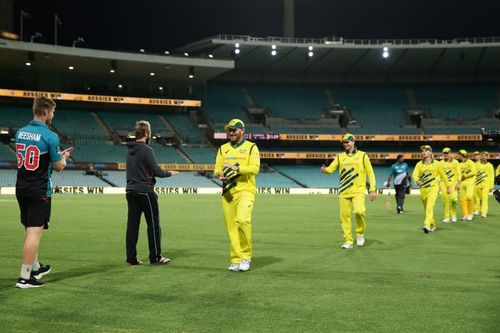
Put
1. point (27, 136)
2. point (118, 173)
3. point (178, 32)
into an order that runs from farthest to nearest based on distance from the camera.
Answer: point (178, 32) → point (118, 173) → point (27, 136)

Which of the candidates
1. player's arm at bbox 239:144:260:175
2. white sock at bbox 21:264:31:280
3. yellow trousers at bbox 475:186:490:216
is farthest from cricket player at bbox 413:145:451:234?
white sock at bbox 21:264:31:280

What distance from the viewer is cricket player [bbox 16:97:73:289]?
7.45 metres

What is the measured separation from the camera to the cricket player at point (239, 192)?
9055mm

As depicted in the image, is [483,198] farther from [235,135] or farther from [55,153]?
[55,153]

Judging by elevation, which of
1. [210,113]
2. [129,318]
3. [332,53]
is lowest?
[129,318]

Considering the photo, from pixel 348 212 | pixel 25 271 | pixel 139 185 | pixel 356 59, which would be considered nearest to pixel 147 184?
pixel 139 185

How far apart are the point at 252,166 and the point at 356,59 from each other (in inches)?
2187

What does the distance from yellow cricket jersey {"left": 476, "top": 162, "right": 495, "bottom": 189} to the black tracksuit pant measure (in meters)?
14.9

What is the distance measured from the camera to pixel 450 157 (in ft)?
64.6

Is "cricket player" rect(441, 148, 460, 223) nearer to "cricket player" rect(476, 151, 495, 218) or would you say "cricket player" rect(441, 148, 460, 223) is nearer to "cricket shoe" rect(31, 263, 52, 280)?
"cricket player" rect(476, 151, 495, 218)

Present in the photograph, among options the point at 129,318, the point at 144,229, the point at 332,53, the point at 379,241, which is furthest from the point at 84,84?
the point at 129,318

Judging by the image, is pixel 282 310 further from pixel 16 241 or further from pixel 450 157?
pixel 450 157

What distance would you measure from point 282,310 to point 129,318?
1.61m

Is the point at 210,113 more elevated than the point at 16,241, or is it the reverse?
the point at 210,113
